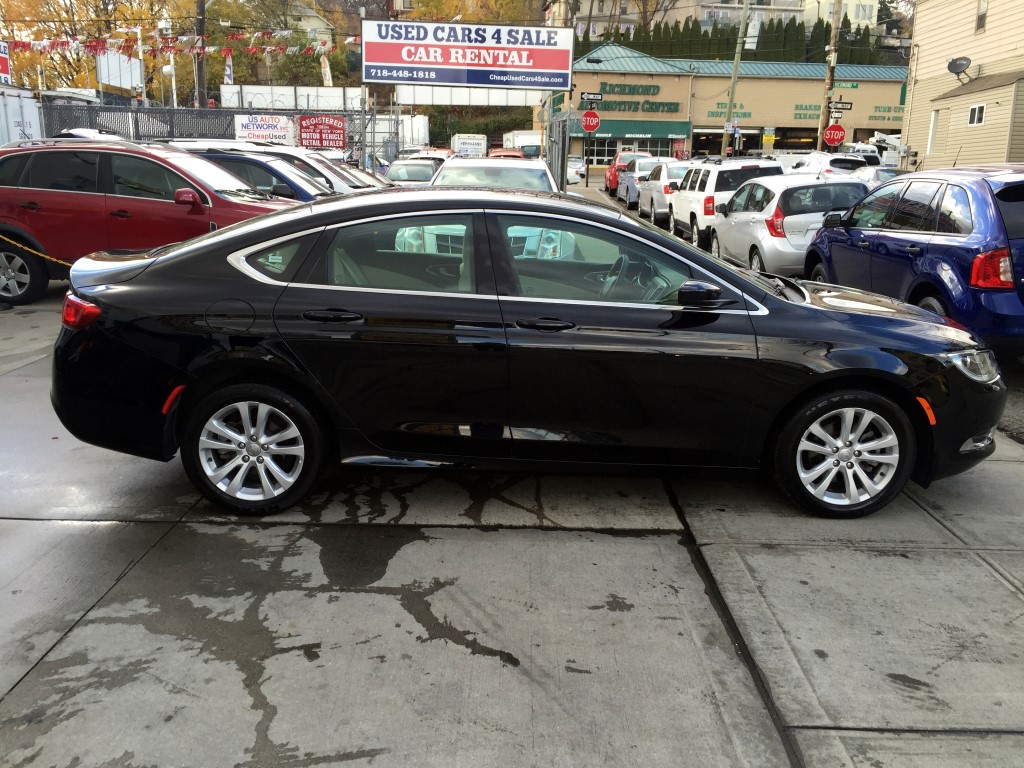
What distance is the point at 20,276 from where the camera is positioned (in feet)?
32.8

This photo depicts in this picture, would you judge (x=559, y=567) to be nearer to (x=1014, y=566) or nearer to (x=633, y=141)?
(x=1014, y=566)

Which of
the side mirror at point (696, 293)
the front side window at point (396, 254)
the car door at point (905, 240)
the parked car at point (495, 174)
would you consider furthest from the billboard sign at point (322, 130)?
the side mirror at point (696, 293)

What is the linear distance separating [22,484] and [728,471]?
3.86 m

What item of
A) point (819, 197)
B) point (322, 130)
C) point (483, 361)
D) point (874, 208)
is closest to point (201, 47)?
point (322, 130)

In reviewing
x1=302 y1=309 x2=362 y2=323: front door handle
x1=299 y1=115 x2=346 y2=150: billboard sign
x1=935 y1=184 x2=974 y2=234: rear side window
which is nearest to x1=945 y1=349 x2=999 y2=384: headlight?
x1=935 y1=184 x2=974 y2=234: rear side window

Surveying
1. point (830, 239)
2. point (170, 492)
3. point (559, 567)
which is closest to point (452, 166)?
point (830, 239)

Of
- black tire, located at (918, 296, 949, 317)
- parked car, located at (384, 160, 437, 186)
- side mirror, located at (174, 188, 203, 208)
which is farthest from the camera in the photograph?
parked car, located at (384, 160, 437, 186)

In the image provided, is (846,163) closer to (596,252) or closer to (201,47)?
(201,47)

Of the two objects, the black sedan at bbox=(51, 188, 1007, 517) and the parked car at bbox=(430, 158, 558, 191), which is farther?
the parked car at bbox=(430, 158, 558, 191)

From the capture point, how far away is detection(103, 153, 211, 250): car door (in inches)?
382

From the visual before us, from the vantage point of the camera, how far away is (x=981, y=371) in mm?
4602

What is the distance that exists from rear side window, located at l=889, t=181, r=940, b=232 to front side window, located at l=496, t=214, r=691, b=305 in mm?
4139

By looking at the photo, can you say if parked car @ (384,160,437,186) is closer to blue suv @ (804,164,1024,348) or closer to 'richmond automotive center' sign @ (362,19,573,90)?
'richmond automotive center' sign @ (362,19,573,90)

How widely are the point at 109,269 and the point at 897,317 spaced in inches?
163
